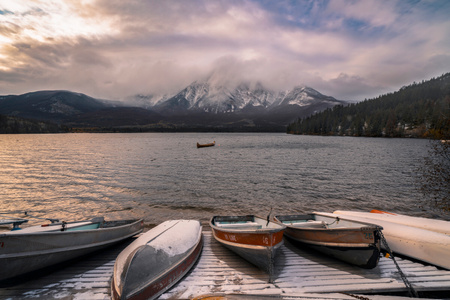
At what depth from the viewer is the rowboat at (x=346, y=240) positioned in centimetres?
805

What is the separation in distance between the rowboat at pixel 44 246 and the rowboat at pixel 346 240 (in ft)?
29.6

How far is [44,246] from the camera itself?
777cm

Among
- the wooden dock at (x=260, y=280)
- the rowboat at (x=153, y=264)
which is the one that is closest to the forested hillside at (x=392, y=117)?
the wooden dock at (x=260, y=280)

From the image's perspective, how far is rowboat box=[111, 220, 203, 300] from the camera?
6.46 metres

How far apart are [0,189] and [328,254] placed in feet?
117

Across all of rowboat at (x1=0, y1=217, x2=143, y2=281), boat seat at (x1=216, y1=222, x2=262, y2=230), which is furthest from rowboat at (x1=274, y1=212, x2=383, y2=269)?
rowboat at (x1=0, y1=217, x2=143, y2=281)

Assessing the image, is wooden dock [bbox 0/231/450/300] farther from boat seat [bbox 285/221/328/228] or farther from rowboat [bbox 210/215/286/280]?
boat seat [bbox 285/221/328/228]

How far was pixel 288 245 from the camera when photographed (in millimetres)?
11125

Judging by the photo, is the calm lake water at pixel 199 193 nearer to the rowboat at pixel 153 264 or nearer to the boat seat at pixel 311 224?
the boat seat at pixel 311 224

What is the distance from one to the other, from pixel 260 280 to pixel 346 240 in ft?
12.4

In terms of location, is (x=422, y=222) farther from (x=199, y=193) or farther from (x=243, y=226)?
(x=199, y=193)

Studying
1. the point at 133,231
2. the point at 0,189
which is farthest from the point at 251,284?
the point at 0,189

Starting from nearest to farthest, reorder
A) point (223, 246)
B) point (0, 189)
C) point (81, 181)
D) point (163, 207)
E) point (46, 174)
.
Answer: point (223, 246)
point (163, 207)
point (0, 189)
point (81, 181)
point (46, 174)

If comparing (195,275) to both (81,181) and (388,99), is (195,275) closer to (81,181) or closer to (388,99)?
(81,181)
